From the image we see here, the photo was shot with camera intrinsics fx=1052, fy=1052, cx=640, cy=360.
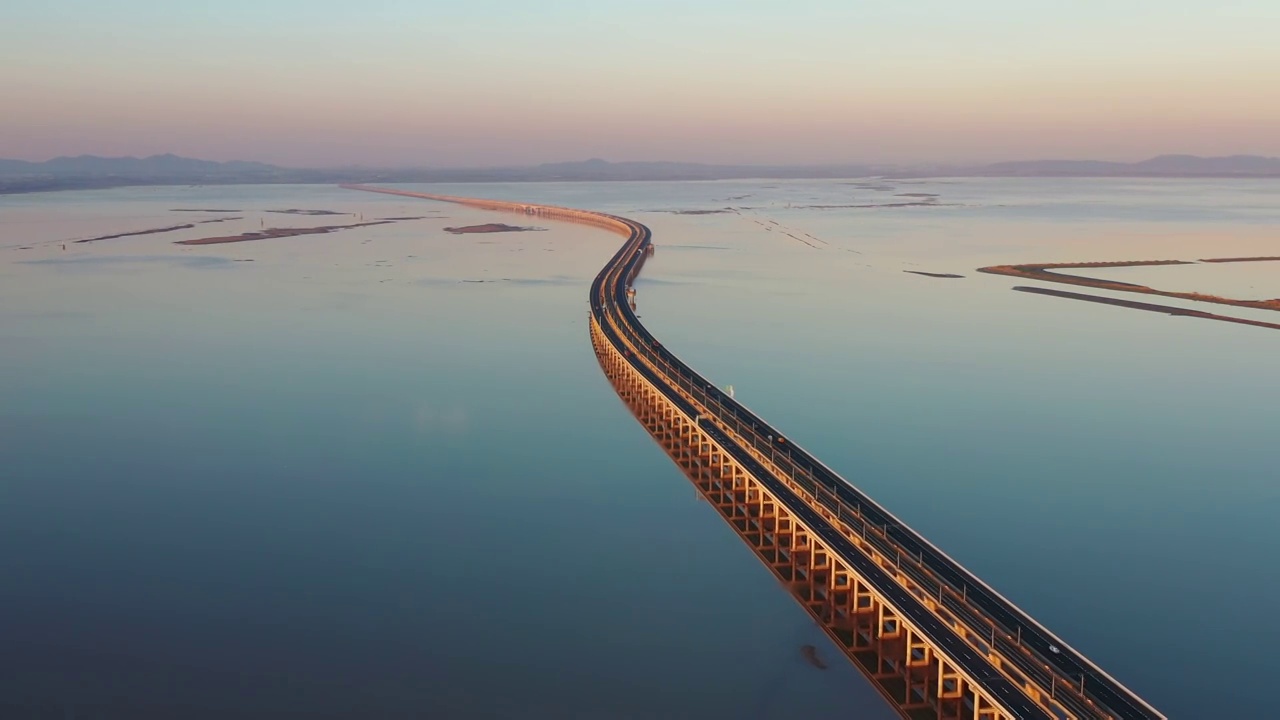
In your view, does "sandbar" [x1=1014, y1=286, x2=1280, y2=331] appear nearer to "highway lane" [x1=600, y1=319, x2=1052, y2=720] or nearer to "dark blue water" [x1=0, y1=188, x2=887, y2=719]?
"dark blue water" [x1=0, y1=188, x2=887, y2=719]

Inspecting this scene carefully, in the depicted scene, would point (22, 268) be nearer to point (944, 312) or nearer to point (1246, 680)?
point (944, 312)

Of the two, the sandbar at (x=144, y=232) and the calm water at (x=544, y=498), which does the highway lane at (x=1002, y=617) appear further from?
the sandbar at (x=144, y=232)

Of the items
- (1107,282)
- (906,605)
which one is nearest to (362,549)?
(906,605)

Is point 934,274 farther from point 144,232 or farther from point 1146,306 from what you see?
point 144,232

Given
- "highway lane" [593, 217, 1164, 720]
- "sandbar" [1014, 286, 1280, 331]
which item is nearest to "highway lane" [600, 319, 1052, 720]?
"highway lane" [593, 217, 1164, 720]

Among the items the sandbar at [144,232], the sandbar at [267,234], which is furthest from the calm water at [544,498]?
the sandbar at [144,232]

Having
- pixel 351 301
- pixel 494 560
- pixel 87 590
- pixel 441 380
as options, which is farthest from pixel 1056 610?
pixel 351 301
